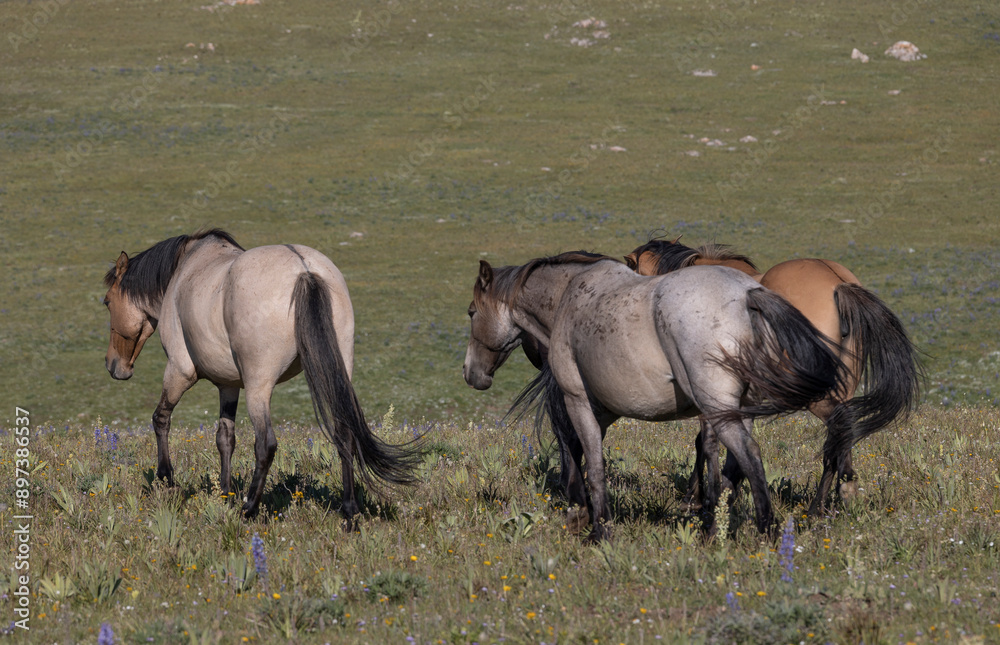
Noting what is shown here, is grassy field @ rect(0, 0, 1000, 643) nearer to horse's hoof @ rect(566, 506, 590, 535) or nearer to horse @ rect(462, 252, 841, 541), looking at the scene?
horse's hoof @ rect(566, 506, 590, 535)

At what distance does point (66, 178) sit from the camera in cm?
4616

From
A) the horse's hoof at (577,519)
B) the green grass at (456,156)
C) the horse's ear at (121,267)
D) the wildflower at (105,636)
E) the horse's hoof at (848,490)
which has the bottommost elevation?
the green grass at (456,156)

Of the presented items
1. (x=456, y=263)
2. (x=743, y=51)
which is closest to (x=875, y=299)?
(x=456, y=263)

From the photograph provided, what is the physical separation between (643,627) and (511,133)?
172ft

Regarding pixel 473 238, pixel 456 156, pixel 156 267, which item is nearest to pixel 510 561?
pixel 156 267

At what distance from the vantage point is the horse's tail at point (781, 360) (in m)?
5.86

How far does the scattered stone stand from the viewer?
66.4 metres

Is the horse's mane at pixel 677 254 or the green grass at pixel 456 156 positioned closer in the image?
the horse's mane at pixel 677 254

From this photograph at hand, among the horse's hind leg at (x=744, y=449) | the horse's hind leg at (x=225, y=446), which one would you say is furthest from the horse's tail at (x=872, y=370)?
the horse's hind leg at (x=225, y=446)

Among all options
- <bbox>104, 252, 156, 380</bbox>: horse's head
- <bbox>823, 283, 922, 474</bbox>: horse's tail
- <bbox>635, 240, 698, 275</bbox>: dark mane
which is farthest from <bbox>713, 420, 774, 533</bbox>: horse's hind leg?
<bbox>104, 252, 156, 380</bbox>: horse's head

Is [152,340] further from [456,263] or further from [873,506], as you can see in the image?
[873,506]

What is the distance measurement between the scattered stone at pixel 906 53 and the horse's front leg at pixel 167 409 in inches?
2694

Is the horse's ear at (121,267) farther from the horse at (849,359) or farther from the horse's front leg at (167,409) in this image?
the horse at (849,359)

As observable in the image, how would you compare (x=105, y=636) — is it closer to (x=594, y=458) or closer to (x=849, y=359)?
(x=594, y=458)
